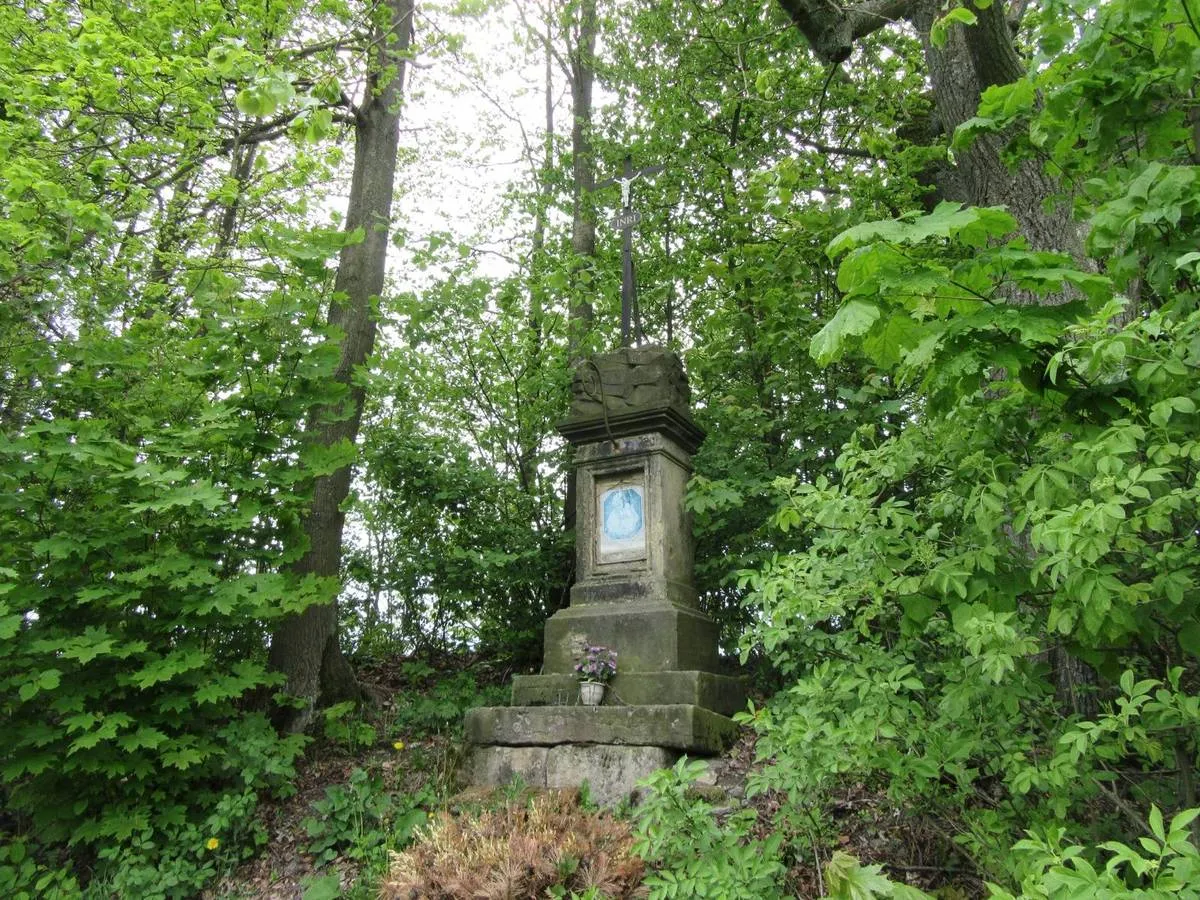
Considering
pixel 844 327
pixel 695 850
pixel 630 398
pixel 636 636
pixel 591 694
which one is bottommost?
pixel 695 850

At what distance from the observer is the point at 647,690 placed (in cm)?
507

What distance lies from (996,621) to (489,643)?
241 inches

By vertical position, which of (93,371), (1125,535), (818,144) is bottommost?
(1125,535)

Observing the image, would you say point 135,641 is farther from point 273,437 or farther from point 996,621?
point 996,621

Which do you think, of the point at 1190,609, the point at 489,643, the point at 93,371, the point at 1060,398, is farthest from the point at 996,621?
the point at 489,643

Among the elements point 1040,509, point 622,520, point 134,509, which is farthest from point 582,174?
point 1040,509

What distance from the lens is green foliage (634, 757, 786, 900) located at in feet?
7.60

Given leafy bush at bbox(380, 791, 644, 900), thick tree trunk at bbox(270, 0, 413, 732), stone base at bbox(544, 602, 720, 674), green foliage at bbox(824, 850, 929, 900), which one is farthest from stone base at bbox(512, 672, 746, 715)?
green foliage at bbox(824, 850, 929, 900)

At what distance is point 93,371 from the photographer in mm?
4840

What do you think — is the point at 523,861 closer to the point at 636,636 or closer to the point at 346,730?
the point at 636,636

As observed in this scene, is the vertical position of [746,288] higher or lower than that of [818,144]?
lower

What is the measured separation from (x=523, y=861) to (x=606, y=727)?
5.48 feet

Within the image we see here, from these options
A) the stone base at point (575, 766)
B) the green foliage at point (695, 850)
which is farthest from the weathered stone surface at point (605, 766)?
the green foliage at point (695, 850)

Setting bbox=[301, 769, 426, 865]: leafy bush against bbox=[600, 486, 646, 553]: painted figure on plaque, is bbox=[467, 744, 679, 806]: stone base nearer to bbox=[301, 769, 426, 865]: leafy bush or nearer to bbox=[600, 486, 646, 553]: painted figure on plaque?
bbox=[301, 769, 426, 865]: leafy bush
